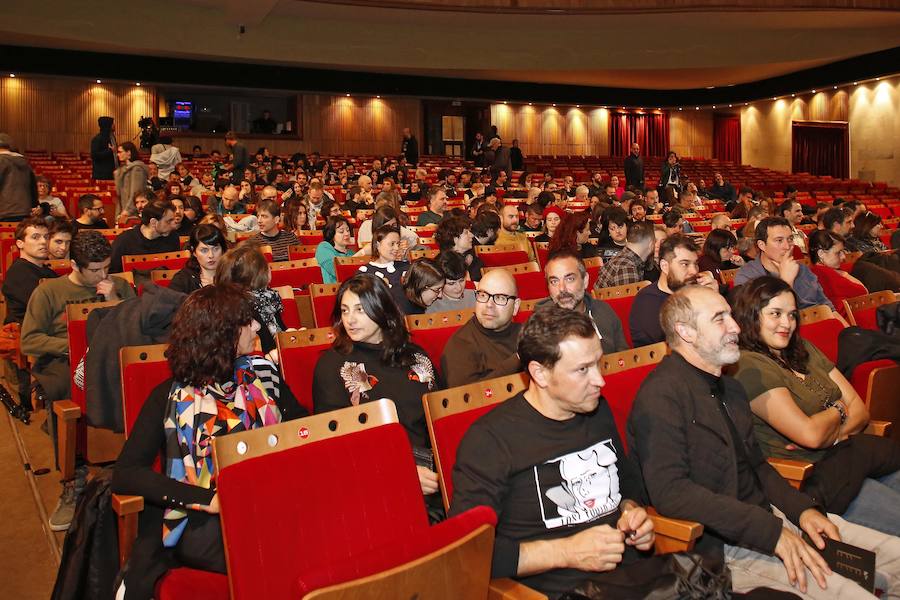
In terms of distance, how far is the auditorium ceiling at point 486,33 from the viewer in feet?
55.4

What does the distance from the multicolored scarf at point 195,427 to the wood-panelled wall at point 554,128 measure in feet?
75.8

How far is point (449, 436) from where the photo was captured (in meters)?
2.43

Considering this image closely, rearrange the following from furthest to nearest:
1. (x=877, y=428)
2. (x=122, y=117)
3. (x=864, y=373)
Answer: (x=122, y=117) → (x=864, y=373) → (x=877, y=428)

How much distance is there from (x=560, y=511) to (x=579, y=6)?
1724 cm

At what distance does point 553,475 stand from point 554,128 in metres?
24.4

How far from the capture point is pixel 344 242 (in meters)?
5.98

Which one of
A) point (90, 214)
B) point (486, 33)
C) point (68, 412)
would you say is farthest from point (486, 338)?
point (486, 33)

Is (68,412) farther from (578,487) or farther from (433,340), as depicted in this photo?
(578,487)

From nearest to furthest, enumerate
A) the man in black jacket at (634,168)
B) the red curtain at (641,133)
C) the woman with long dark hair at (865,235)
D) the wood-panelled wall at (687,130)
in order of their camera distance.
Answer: the woman with long dark hair at (865,235)
the man in black jacket at (634,168)
the red curtain at (641,133)
the wood-panelled wall at (687,130)

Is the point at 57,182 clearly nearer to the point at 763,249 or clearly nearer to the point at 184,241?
the point at 184,241

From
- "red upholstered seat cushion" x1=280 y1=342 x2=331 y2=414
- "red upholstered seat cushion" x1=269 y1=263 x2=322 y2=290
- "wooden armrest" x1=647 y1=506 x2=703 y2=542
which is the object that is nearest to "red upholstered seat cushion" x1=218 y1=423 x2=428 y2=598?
"wooden armrest" x1=647 y1=506 x2=703 y2=542

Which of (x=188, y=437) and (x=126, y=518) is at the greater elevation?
(x=188, y=437)

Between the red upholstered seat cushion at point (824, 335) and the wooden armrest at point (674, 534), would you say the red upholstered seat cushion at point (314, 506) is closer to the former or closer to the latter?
the wooden armrest at point (674, 534)

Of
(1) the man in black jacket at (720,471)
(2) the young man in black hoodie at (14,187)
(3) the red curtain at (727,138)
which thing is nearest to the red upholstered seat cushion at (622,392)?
(1) the man in black jacket at (720,471)
